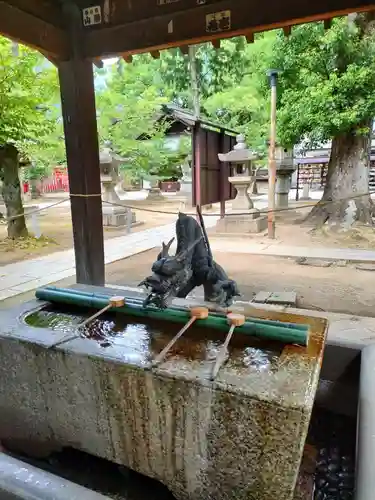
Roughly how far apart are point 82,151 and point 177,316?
2727mm

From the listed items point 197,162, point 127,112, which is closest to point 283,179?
point 127,112

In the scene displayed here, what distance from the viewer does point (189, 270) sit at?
6.80ft

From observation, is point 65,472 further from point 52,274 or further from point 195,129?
point 195,129

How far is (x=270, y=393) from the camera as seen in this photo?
4.44 feet

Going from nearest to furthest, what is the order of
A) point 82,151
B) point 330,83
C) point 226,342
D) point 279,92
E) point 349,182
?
point 226,342, point 82,151, point 330,83, point 279,92, point 349,182

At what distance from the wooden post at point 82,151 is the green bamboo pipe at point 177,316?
191cm

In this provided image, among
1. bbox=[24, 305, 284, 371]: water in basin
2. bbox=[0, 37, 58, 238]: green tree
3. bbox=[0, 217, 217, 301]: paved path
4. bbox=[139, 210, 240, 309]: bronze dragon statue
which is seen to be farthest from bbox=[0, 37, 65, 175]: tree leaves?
bbox=[139, 210, 240, 309]: bronze dragon statue

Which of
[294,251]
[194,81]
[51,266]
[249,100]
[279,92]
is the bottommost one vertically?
[294,251]

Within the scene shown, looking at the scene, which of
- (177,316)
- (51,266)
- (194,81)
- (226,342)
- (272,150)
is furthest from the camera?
(194,81)

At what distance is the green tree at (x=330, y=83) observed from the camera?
7.33 meters

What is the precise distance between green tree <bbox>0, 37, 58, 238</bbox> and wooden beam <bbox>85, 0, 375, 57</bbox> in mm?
3240

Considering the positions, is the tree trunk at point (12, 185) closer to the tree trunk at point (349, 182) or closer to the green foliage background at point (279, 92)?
the green foliage background at point (279, 92)

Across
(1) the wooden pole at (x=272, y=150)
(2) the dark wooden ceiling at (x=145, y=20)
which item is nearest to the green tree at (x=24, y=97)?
(2) the dark wooden ceiling at (x=145, y=20)

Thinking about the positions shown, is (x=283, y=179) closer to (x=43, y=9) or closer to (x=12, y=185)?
(x=12, y=185)
